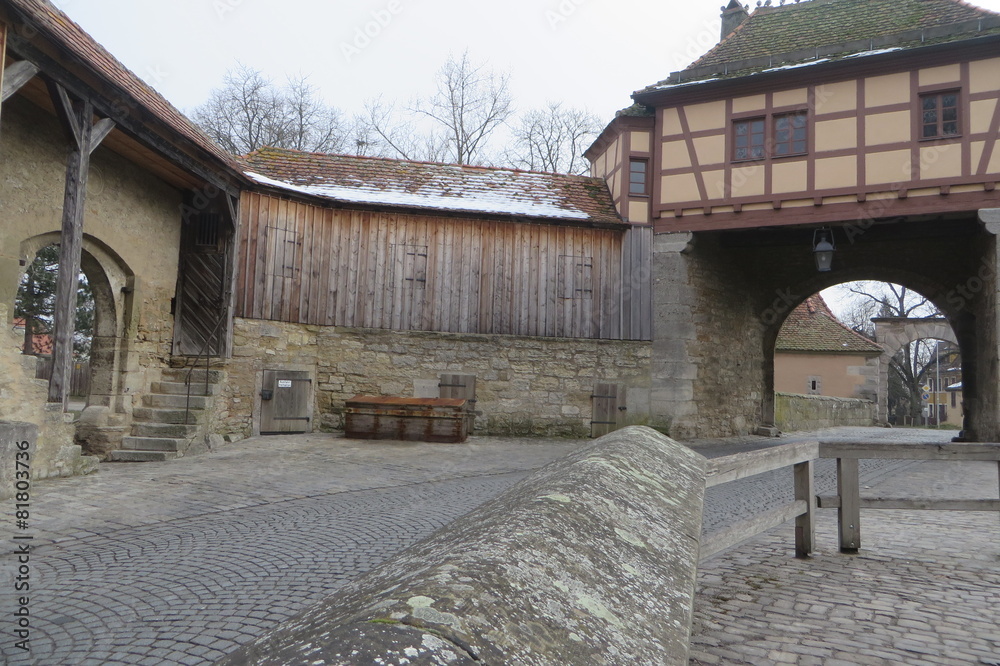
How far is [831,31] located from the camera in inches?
543

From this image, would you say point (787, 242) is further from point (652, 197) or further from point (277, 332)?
point (277, 332)

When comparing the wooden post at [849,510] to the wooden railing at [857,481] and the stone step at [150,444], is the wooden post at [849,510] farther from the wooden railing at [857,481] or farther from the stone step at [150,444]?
the stone step at [150,444]

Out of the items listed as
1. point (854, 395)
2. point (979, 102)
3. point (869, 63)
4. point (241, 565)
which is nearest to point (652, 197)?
point (869, 63)

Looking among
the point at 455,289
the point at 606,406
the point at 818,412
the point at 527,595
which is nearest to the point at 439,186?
the point at 455,289

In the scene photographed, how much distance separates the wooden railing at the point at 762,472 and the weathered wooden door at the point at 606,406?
9267mm

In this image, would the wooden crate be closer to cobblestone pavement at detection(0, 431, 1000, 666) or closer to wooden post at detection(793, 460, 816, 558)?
cobblestone pavement at detection(0, 431, 1000, 666)

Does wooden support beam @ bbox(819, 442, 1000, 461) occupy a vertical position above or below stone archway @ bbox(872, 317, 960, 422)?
below

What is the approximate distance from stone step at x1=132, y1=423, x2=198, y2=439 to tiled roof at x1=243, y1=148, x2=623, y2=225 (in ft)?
16.3

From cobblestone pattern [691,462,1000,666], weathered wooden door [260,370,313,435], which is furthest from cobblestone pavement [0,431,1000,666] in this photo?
weathered wooden door [260,370,313,435]

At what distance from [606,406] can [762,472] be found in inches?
381

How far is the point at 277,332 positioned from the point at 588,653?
40.2 ft

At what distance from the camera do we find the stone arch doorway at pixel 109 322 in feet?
32.1

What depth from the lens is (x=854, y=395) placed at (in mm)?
27750

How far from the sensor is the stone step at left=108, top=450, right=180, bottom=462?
9.41 m
